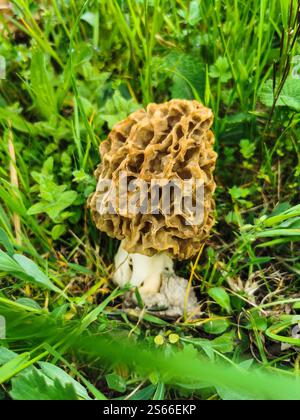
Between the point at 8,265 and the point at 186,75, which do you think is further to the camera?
the point at 186,75

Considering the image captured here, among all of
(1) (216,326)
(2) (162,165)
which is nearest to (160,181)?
(2) (162,165)

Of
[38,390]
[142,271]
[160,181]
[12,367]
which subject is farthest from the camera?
[142,271]

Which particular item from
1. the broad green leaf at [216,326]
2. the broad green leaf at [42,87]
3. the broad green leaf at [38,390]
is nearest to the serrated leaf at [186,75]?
the broad green leaf at [42,87]

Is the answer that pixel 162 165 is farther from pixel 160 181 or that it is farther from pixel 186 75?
pixel 186 75

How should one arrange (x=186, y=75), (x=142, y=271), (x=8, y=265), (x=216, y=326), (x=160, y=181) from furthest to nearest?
(x=186, y=75) → (x=142, y=271) → (x=216, y=326) → (x=160, y=181) → (x=8, y=265)

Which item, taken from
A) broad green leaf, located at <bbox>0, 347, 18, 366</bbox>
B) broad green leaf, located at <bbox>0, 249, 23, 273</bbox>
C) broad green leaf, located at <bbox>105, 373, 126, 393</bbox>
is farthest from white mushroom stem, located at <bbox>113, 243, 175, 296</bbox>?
broad green leaf, located at <bbox>0, 347, 18, 366</bbox>

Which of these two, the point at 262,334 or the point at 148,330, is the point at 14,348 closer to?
the point at 148,330

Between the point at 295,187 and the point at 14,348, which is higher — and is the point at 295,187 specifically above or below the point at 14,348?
above

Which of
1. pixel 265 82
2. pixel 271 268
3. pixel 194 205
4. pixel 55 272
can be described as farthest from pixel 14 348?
pixel 265 82
